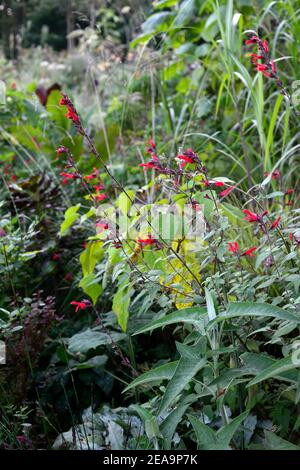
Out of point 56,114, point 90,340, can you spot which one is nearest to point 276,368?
point 90,340

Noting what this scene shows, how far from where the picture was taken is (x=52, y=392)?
1993 mm

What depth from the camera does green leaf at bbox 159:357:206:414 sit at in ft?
3.88

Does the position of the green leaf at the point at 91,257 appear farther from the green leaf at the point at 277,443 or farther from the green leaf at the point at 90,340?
the green leaf at the point at 277,443

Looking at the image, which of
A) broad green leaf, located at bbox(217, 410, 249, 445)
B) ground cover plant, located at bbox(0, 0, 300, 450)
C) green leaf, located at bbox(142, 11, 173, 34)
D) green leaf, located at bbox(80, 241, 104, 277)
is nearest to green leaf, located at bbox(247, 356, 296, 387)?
ground cover plant, located at bbox(0, 0, 300, 450)

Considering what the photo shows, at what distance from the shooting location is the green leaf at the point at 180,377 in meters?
1.18

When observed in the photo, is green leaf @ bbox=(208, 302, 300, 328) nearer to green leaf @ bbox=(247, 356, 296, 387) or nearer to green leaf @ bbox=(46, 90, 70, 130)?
green leaf @ bbox=(247, 356, 296, 387)

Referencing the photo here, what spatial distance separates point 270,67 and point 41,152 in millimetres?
2124

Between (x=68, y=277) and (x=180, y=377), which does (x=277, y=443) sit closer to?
(x=180, y=377)

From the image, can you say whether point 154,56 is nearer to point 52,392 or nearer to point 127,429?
point 52,392

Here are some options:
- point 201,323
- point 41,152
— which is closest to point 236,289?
point 201,323

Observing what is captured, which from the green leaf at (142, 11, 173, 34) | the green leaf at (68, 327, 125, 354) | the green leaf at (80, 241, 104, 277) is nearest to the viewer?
the green leaf at (68, 327, 125, 354)

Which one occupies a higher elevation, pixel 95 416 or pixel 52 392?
pixel 95 416

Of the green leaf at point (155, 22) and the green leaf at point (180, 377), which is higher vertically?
the green leaf at point (155, 22)

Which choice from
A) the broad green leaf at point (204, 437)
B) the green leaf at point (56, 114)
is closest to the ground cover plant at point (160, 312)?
the broad green leaf at point (204, 437)
